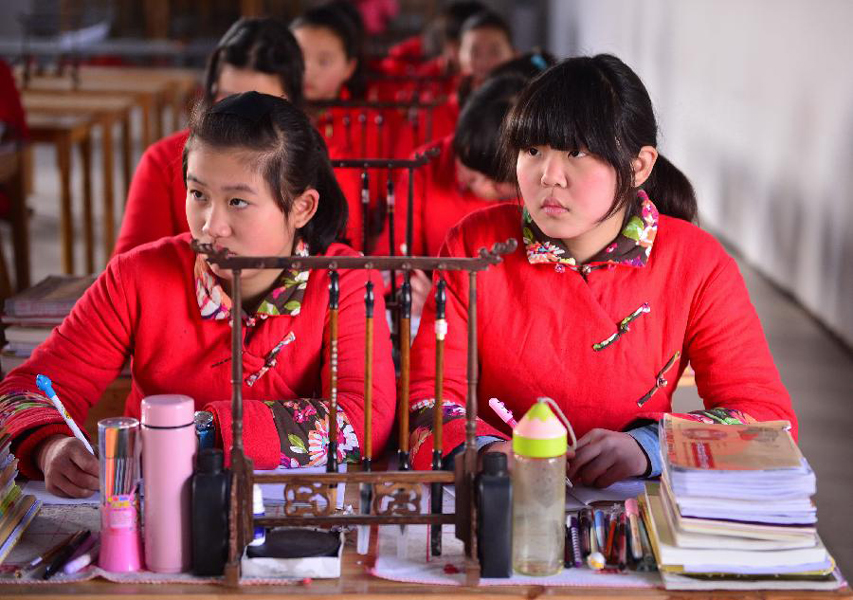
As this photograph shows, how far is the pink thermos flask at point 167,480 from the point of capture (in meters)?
1.18

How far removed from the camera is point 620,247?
1650mm

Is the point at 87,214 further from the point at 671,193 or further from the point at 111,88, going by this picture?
the point at 671,193

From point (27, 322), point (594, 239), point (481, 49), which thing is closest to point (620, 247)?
point (594, 239)

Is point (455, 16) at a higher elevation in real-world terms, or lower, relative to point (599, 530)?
higher

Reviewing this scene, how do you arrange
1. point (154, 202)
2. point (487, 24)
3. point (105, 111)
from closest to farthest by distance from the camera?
point (154, 202), point (105, 111), point (487, 24)

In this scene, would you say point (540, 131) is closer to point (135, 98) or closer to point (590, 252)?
point (590, 252)

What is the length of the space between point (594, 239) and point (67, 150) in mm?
3149

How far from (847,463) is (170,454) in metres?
2.27

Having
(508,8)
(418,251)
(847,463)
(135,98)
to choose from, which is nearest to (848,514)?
(847,463)

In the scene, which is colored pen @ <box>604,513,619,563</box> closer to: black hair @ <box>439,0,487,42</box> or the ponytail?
the ponytail

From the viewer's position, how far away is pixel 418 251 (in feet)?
9.80

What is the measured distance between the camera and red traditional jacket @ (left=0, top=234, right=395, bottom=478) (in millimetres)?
1626

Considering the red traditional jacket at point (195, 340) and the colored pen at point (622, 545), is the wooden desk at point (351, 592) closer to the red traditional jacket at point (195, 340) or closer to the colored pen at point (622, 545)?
the colored pen at point (622, 545)

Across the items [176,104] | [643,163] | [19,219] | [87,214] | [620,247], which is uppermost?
[643,163]
